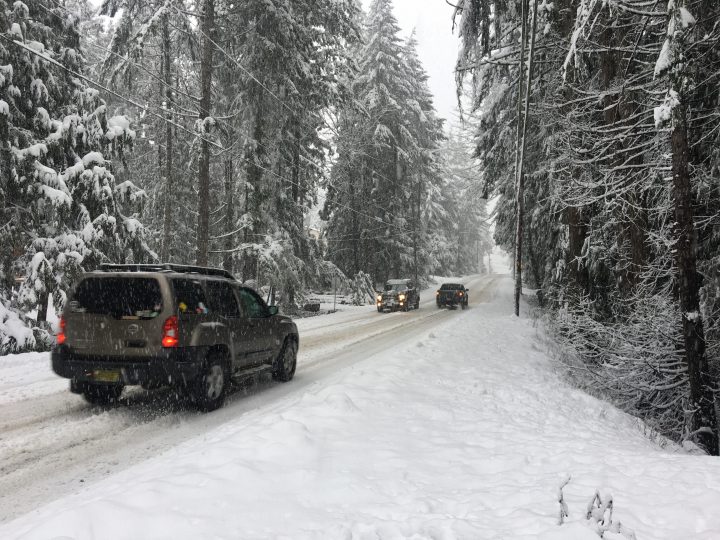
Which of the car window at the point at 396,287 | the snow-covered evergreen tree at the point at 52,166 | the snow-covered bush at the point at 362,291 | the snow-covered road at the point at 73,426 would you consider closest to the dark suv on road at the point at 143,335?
the snow-covered road at the point at 73,426

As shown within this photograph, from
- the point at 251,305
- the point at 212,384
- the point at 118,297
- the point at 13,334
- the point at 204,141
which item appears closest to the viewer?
the point at 118,297

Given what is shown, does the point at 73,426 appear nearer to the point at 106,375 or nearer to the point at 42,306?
the point at 106,375

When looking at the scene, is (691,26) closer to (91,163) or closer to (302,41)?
(91,163)

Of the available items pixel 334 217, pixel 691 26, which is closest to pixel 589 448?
pixel 691 26

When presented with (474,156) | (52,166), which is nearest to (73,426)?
(52,166)

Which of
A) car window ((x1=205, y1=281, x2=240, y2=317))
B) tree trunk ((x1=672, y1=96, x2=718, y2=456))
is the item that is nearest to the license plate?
car window ((x1=205, y1=281, x2=240, y2=317))

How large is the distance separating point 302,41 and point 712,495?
1983cm

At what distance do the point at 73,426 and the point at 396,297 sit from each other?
22.1 m

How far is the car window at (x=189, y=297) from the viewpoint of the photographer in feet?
21.1

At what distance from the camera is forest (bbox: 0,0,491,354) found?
→ 1188 cm

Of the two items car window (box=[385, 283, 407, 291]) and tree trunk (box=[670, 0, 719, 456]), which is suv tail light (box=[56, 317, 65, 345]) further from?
car window (box=[385, 283, 407, 291])

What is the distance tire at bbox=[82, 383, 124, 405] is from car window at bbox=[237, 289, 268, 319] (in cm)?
219

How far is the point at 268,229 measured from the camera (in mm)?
20344

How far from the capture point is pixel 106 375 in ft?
20.2
